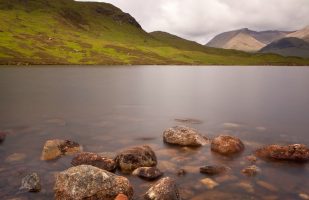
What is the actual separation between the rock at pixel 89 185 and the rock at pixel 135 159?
4.21 meters

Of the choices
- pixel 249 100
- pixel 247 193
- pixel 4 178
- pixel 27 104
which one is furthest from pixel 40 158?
pixel 249 100

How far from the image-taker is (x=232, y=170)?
22.3 metres

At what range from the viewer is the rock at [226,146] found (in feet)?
86.1

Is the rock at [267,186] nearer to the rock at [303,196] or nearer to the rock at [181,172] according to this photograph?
the rock at [303,196]

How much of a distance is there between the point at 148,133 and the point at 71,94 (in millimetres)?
34897

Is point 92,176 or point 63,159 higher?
point 92,176

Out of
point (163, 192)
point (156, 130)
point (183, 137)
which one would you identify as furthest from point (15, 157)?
point (156, 130)

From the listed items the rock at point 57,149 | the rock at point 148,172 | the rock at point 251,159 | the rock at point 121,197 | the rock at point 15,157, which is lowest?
the rock at point 15,157

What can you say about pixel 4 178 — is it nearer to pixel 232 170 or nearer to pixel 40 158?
pixel 40 158

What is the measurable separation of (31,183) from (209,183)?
10216 millimetres

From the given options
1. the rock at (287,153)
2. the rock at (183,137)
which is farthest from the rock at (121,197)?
the rock at (287,153)

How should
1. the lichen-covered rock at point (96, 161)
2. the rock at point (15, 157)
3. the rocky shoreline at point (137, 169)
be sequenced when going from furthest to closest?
the rock at point (15, 157), the lichen-covered rock at point (96, 161), the rocky shoreline at point (137, 169)

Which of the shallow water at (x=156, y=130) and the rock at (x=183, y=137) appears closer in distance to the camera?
the shallow water at (x=156, y=130)

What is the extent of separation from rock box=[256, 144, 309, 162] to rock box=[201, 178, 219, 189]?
23.3 ft
